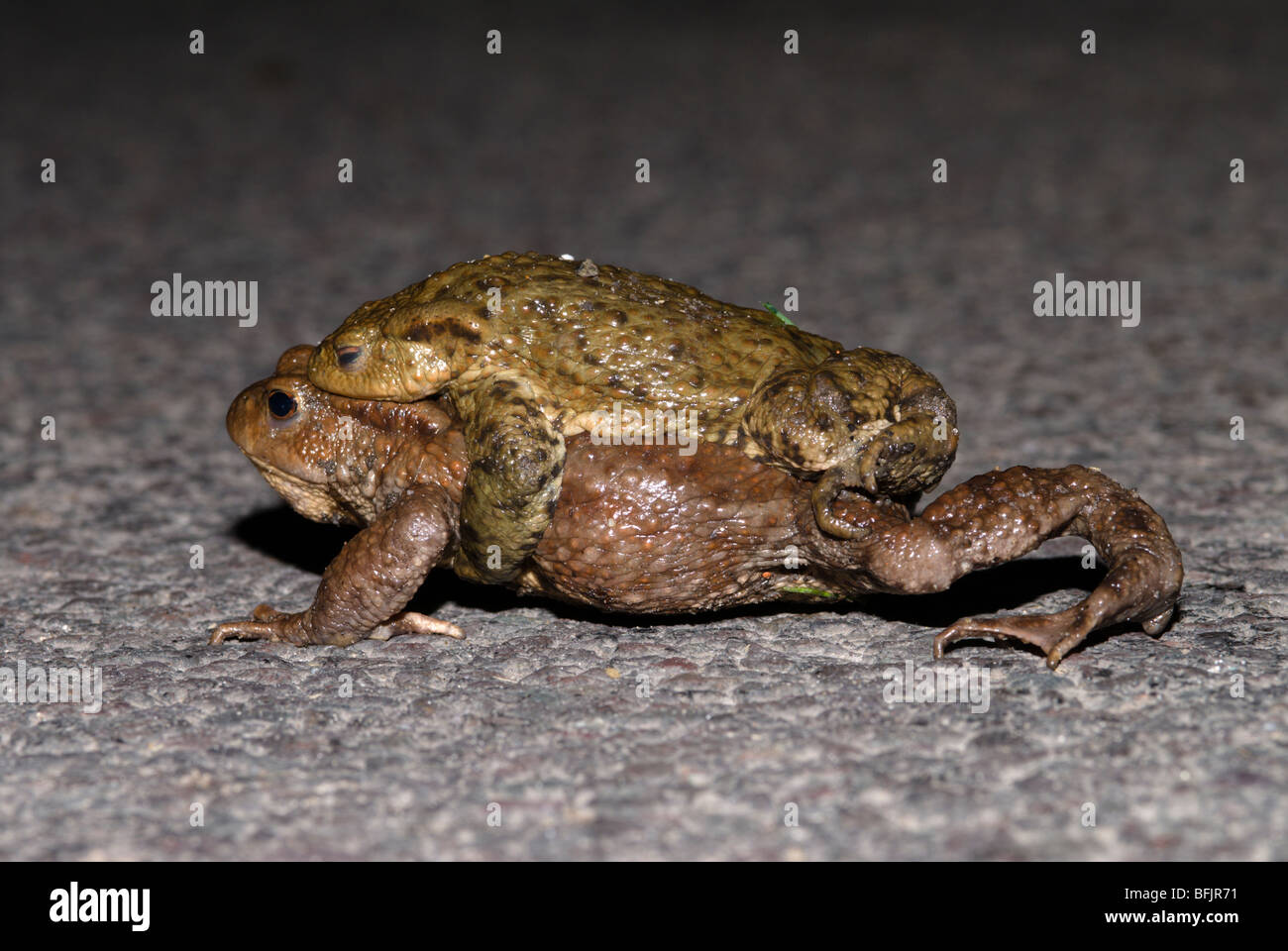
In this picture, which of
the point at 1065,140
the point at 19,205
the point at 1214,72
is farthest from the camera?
the point at 1214,72

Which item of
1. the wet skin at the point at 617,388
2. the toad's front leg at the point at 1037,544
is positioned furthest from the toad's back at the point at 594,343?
the toad's front leg at the point at 1037,544

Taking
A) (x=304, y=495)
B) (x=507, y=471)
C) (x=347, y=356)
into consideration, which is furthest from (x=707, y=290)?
(x=507, y=471)

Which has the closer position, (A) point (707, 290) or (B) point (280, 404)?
(B) point (280, 404)

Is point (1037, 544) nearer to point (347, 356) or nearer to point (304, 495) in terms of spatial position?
point (347, 356)

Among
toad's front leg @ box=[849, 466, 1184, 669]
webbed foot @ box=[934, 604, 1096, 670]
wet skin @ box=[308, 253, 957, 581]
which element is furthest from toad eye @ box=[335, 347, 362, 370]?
webbed foot @ box=[934, 604, 1096, 670]

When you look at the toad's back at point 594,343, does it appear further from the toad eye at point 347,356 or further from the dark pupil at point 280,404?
the dark pupil at point 280,404

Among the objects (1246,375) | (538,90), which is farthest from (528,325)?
(538,90)

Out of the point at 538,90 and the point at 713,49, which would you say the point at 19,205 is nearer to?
the point at 538,90
